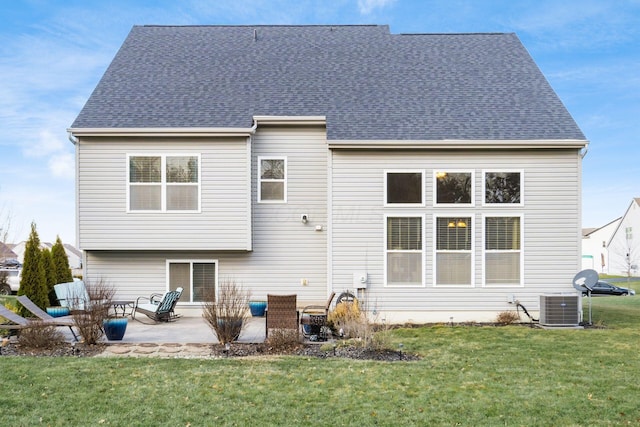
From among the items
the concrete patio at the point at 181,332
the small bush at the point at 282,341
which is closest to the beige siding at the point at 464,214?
the concrete patio at the point at 181,332

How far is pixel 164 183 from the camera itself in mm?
11875

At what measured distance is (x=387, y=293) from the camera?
445 inches

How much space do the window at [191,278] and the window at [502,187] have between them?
7201 millimetres

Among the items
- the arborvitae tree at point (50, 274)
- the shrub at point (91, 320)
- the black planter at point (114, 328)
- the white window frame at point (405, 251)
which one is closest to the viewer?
the shrub at point (91, 320)

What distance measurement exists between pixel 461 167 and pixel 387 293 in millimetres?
3588

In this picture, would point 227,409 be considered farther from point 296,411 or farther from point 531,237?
point 531,237

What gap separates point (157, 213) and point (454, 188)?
741cm

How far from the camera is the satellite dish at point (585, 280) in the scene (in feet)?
35.6

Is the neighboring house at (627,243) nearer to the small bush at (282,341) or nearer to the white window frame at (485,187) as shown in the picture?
the white window frame at (485,187)

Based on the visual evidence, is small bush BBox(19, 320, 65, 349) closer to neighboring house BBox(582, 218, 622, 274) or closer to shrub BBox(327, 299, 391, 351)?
shrub BBox(327, 299, 391, 351)

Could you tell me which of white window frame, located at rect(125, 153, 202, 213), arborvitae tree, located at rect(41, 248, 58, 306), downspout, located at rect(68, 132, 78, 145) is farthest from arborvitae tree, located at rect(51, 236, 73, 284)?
white window frame, located at rect(125, 153, 202, 213)

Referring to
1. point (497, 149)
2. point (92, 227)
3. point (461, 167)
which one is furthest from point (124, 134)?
point (497, 149)

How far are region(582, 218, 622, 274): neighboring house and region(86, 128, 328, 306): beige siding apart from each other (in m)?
46.4

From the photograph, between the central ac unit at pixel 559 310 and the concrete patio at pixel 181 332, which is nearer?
the concrete patio at pixel 181 332
